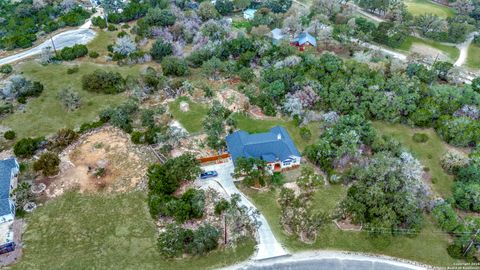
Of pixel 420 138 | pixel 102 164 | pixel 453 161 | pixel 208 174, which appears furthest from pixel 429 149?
pixel 102 164

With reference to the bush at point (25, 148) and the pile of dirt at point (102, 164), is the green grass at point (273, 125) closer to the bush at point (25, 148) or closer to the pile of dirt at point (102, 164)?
the pile of dirt at point (102, 164)

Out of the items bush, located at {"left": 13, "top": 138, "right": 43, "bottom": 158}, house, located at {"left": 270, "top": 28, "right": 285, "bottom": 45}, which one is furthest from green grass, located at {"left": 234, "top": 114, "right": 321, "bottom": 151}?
house, located at {"left": 270, "top": 28, "right": 285, "bottom": 45}

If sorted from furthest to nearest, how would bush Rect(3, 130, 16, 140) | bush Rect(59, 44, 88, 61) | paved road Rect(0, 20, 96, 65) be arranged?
paved road Rect(0, 20, 96, 65), bush Rect(59, 44, 88, 61), bush Rect(3, 130, 16, 140)

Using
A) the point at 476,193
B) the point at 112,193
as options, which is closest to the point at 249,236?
the point at 112,193

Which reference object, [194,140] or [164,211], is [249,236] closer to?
[164,211]

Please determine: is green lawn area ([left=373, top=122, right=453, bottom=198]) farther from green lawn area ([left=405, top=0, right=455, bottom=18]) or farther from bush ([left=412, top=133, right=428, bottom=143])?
green lawn area ([left=405, top=0, right=455, bottom=18])

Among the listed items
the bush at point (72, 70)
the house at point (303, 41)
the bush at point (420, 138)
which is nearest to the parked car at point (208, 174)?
the bush at point (420, 138)

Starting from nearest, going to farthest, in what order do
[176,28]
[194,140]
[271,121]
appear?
1. [194,140]
2. [271,121]
3. [176,28]
